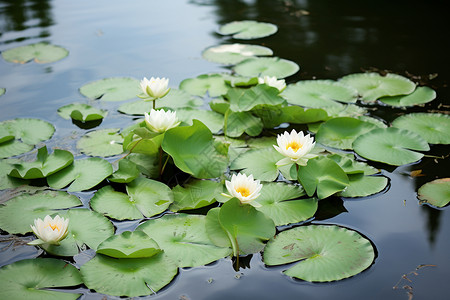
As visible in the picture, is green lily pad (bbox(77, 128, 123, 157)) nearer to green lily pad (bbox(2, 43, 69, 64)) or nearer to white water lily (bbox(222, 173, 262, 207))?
white water lily (bbox(222, 173, 262, 207))

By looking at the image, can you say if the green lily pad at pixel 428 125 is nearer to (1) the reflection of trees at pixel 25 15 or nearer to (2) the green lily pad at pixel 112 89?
(2) the green lily pad at pixel 112 89

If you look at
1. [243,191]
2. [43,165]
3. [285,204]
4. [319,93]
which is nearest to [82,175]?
[43,165]

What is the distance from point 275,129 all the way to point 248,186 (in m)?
0.89

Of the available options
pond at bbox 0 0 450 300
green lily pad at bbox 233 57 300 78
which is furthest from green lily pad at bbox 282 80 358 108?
green lily pad at bbox 233 57 300 78

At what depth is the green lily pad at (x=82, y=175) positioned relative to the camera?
201cm

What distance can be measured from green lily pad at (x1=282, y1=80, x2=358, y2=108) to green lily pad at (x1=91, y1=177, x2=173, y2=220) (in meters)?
1.10

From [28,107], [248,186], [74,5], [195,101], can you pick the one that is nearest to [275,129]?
[195,101]

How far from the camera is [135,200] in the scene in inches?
75.0

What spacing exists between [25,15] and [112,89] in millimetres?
2120

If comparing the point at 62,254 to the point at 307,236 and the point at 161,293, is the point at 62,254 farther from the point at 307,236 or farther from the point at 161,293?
the point at 307,236

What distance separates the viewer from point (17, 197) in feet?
6.28

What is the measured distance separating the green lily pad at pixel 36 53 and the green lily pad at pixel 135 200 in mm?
1888

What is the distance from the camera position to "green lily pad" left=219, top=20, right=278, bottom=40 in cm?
371

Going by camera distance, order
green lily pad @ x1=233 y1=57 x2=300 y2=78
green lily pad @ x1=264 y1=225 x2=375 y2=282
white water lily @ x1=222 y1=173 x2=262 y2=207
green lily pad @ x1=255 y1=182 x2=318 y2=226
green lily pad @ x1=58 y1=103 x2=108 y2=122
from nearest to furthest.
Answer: green lily pad @ x1=264 y1=225 x2=375 y2=282
white water lily @ x1=222 y1=173 x2=262 y2=207
green lily pad @ x1=255 y1=182 x2=318 y2=226
green lily pad @ x1=58 y1=103 x2=108 y2=122
green lily pad @ x1=233 y1=57 x2=300 y2=78
